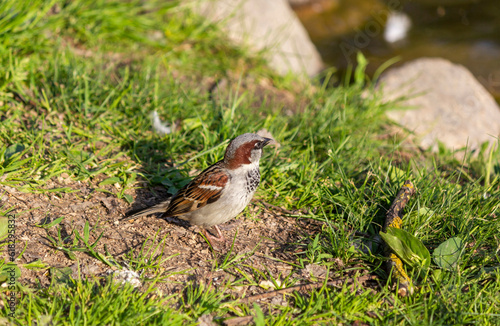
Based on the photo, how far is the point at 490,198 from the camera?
4.15 metres

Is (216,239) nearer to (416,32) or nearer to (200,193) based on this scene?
(200,193)

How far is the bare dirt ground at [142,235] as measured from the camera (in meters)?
3.56

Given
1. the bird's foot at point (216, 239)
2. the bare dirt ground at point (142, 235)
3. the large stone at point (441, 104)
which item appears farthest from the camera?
the large stone at point (441, 104)

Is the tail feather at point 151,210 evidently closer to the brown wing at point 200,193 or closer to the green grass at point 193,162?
the brown wing at point 200,193

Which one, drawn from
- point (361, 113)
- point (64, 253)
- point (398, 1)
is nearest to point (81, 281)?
point (64, 253)

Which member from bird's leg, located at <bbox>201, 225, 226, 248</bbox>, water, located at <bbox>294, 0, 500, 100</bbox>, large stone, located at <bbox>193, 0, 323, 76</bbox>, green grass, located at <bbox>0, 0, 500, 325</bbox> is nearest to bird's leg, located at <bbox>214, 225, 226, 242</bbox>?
bird's leg, located at <bbox>201, 225, 226, 248</bbox>

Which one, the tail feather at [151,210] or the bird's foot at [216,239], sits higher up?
the tail feather at [151,210]

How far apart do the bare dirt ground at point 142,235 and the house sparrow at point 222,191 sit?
18 centimetres

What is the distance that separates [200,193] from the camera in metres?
3.98

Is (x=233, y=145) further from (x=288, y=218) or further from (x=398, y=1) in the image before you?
(x=398, y=1)

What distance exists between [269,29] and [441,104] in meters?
3.16

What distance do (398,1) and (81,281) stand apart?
11174 millimetres

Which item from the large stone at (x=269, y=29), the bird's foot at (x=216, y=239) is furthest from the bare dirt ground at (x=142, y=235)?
the large stone at (x=269, y=29)

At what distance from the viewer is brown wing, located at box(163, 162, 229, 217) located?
3.95 m
